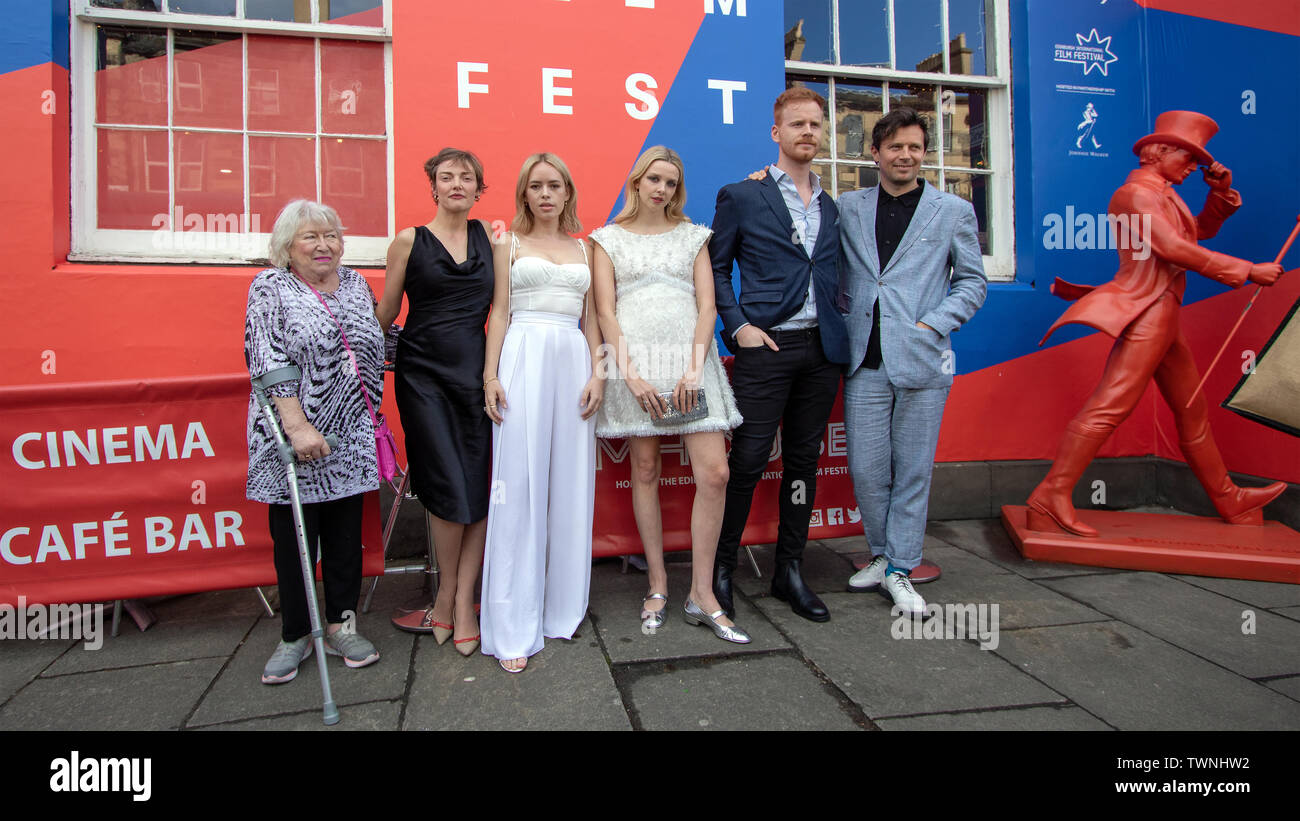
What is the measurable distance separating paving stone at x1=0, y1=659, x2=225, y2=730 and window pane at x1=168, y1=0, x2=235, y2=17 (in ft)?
12.0

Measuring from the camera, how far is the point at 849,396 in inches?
136

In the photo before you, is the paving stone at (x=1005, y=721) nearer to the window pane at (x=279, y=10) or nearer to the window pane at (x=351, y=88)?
the window pane at (x=351, y=88)

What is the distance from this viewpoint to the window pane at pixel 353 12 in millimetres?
4285


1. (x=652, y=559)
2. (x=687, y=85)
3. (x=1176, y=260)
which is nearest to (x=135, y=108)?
(x=687, y=85)

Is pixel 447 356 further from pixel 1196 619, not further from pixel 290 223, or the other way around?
pixel 1196 619

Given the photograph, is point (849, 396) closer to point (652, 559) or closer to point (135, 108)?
point (652, 559)

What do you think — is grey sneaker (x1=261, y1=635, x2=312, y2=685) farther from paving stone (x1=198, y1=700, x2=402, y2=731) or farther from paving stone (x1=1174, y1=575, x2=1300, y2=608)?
paving stone (x1=1174, y1=575, x2=1300, y2=608)

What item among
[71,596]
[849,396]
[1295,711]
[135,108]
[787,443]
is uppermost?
[135,108]

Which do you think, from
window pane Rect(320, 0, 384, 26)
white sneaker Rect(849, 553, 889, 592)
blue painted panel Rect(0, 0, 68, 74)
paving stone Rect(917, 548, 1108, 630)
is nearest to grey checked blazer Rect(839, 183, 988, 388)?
white sneaker Rect(849, 553, 889, 592)

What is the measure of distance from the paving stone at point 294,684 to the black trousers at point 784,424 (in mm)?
1460

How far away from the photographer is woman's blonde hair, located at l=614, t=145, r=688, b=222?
295cm

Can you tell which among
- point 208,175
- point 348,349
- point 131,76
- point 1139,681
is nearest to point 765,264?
point 348,349

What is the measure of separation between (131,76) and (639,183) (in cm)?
330

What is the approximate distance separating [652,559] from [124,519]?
7.45 ft
